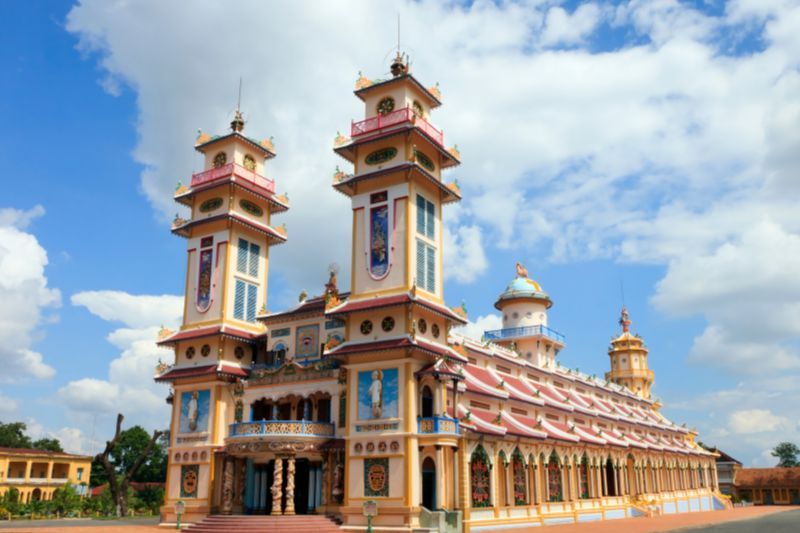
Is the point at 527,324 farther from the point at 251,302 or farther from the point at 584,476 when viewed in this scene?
the point at 251,302

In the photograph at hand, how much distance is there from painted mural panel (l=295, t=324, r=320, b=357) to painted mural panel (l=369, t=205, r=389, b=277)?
5581 millimetres

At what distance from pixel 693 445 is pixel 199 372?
5927 cm

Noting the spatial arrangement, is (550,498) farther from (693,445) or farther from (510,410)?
(693,445)

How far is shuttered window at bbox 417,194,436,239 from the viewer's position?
123ft

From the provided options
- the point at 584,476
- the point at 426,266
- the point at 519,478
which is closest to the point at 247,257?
the point at 426,266

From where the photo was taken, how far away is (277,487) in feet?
110

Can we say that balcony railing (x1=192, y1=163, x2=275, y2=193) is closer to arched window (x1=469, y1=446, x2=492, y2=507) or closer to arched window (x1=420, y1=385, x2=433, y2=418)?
arched window (x1=420, y1=385, x2=433, y2=418)

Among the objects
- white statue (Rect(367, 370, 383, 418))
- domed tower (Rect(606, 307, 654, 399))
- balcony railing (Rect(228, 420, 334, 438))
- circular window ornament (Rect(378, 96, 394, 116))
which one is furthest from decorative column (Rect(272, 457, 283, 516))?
domed tower (Rect(606, 307, 654, 399))

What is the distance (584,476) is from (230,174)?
2987cm

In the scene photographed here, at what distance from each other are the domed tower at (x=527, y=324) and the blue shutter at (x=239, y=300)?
26.0 m

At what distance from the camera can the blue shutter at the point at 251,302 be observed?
143 ft

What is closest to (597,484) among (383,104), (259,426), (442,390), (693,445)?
(442,390)

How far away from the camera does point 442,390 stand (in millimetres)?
34719

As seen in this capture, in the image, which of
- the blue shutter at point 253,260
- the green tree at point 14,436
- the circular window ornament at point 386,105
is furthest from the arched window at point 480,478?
the green tree at point 14,436
